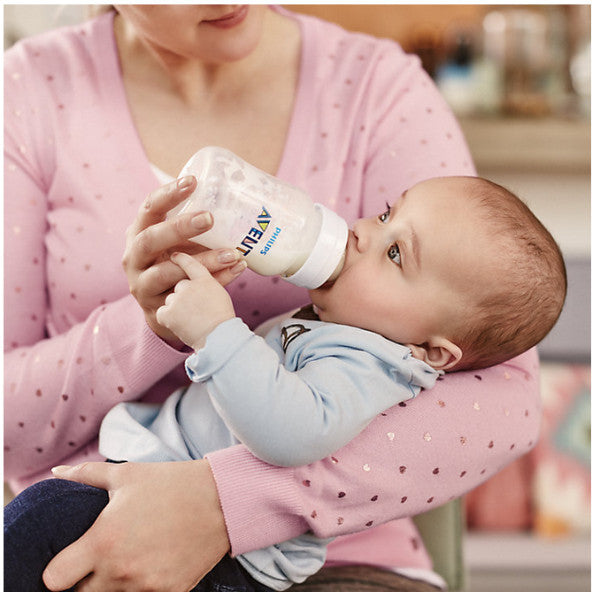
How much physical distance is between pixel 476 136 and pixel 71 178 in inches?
49.6

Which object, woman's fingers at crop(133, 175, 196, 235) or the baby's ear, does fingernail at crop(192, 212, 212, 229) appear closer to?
woman's fingers at crop(133, 175, 196, 235)

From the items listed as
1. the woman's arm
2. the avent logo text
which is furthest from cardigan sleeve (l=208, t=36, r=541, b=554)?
the avent logo text

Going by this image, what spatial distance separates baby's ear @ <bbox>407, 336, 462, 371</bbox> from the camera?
92cm

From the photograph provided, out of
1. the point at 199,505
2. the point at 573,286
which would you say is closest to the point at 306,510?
the point at 199,505

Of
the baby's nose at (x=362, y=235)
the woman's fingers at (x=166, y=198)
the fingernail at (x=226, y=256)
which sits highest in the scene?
the woman's fingers at (x=166, y=198)

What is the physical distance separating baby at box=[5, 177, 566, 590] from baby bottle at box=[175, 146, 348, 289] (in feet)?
0.16

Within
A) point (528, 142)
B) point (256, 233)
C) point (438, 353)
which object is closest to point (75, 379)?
point (256, 233)

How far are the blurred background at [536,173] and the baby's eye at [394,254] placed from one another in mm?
1097

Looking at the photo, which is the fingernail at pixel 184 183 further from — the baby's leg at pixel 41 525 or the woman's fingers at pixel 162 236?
the baby's leg at pixel 41 525

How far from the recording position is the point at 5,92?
1.13 m

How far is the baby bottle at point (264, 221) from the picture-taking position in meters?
0.83

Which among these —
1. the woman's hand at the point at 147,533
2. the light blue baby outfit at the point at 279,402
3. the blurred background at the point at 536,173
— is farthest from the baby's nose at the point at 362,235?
the blurred background at the point at 536,173

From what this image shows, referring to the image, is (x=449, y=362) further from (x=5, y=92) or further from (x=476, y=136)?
(x=476, y=136)

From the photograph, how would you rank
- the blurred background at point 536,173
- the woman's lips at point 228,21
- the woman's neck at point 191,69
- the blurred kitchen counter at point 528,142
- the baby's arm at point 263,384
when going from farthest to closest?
the blurred kitchen counter at point 528,142 → the blurred background at point 536,173 → the woman's neck at point 191,69 → the woman's lips at point 228,21 → the baby's arm at point 263,384
